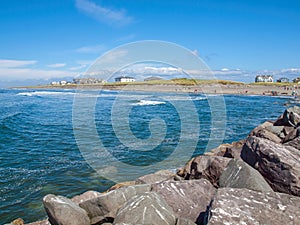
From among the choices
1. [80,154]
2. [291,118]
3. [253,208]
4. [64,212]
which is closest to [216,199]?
[253,208]

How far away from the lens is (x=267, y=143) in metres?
6.80

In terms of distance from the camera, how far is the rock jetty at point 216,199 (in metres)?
4.66

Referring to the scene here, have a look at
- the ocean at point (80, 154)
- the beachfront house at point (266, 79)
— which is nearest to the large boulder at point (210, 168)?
the ocean at point (80, 154)

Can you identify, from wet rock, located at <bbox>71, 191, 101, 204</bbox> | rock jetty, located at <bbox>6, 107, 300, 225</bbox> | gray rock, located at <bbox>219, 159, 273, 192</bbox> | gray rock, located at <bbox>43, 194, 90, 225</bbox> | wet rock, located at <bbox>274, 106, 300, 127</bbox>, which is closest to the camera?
rock jetty, located at <bbox>6, 107, 300, 225</bbox>

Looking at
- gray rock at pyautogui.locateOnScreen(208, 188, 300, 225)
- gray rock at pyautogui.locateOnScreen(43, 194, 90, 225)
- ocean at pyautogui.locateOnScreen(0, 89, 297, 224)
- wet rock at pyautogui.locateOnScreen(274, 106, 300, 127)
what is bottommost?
ocean at pyautogui.locateOnScreen(0, 89, 297, 224)

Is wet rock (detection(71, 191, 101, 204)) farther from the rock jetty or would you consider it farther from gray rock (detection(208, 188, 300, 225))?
gray rock (detection(208, 188, 300, 225))

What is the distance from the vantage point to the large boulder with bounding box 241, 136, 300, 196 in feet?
19.3

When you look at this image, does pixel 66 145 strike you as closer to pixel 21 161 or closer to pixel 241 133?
pixel 21 161

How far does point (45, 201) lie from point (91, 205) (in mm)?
1019

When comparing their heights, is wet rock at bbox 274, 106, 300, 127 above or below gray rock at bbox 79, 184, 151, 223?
above

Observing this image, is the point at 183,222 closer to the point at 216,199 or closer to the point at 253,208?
the point at 216,199

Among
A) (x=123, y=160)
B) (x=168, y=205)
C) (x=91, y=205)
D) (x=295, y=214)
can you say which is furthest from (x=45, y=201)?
(x=123, y=160)

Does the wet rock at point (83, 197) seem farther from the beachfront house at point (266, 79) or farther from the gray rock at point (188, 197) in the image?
the beachfront house at point (266, 79)

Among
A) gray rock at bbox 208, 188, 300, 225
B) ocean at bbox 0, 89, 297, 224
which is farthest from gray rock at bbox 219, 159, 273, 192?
ocean at bbox 0, 89, 297, 224
